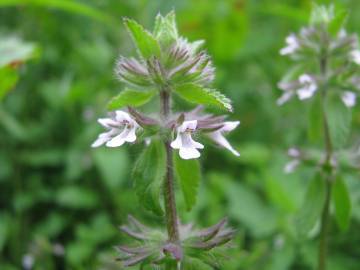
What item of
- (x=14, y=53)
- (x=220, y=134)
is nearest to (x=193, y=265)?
(x=220, y=134)

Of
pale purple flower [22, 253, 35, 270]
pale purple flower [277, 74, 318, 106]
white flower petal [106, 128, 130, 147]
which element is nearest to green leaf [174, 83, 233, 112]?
white flower petal [106, 128, 130, 147]

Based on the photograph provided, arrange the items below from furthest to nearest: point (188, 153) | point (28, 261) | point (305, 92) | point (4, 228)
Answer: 1. point (4, 228)
2. point (28, 261)
3. point (305, 92)
4. point (188, 153)

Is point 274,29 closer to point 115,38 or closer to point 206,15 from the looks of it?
point 206,15

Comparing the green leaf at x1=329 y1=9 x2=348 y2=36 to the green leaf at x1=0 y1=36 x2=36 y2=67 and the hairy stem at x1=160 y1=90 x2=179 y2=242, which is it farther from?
the green leaf at x1=0 y1=36 x2=36 y2=67

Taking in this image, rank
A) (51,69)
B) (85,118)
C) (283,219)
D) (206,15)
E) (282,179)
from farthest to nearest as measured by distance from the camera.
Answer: (206,15), (51,69), (85,118), (282,179), (283,219)

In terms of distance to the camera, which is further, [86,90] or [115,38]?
[115,38]

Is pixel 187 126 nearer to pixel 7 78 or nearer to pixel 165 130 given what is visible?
pixel 165 130

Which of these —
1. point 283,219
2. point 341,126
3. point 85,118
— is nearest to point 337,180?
point 341,126
